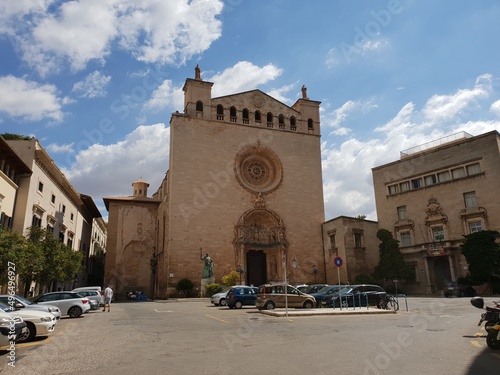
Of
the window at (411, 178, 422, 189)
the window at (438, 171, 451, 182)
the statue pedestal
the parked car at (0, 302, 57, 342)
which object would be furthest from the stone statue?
the window at (438, 171, 451, 182)

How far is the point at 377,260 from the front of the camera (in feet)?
126

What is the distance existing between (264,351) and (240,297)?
46.1 ft

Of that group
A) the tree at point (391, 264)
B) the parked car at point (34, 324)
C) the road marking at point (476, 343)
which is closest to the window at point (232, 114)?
the tree at point (391, 264)

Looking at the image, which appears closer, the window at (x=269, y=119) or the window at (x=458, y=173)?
the window at (x=458, y=173)

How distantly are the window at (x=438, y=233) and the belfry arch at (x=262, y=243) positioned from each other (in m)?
13.7

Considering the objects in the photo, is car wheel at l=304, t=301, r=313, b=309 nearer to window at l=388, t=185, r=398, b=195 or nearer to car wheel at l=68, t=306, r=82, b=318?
car wheel at l=68, t=306, r=82, b=318

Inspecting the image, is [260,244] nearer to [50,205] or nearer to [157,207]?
[157,207]

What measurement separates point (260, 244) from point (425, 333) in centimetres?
2749

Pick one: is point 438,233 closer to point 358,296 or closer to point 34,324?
point 358,296

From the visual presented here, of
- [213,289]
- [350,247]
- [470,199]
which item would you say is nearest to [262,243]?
[350,247]

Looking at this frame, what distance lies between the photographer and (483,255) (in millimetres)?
29844

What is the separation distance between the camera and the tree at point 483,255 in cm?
2952

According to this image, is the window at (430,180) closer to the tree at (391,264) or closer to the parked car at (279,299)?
the tree at (391,264)

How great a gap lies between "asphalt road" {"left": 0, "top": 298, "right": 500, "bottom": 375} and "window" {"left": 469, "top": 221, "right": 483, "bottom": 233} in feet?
78.4
